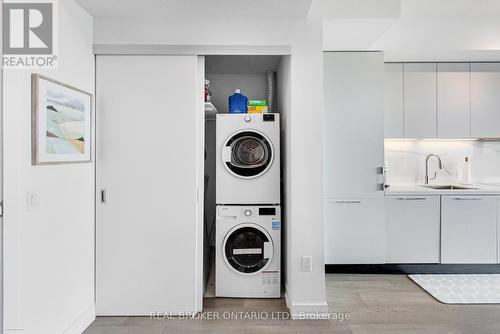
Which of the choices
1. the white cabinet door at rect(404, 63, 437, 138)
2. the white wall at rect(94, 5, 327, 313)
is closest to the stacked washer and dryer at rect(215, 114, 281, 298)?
the white wall at rect(94, 5, 327, 313)

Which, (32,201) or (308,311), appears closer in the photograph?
(32,201)

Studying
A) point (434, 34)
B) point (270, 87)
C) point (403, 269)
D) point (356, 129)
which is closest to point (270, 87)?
point (270, 87)

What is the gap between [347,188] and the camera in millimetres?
3547

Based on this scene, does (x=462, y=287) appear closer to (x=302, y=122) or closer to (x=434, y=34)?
(x=302, y=122)

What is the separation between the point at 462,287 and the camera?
3.23 metres

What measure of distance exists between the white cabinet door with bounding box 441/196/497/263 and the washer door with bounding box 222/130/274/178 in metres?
2.11

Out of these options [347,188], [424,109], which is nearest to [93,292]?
[347,188]

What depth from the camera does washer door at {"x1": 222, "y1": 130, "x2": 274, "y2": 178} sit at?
292cm

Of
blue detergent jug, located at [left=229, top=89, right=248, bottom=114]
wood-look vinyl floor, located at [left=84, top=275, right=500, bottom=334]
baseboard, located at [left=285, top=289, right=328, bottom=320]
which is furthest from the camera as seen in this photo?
blue detergent jug, located at [left=229, top=89, right=248, bottom=114]

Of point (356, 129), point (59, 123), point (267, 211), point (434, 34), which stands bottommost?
point (267, 211)

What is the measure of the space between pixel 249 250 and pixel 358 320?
1.03 meters

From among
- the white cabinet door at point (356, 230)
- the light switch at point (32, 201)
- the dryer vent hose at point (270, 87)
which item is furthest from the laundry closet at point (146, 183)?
the white cabinet door at point (356, 230)

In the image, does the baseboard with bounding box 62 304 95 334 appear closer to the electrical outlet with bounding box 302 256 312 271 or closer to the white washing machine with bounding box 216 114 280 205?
the white washing machine with bounding box 216 114 280 205

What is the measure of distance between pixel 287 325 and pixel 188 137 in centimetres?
→ 164
